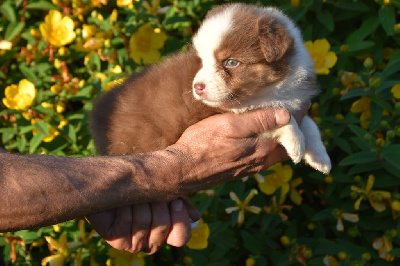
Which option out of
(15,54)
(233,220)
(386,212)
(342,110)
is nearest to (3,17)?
(15,54)

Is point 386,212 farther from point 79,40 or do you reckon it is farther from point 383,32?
point 79,40

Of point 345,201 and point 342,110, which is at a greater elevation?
point 342,110

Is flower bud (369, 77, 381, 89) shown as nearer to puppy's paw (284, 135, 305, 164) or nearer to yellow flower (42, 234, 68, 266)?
puppy's paw (284, 135, 305, 164)

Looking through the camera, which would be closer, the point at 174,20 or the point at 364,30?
the point at 174,20

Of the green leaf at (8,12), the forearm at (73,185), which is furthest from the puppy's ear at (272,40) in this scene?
the green leaf at (8,12)

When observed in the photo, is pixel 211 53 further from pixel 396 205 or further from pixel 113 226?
pixel 396 205

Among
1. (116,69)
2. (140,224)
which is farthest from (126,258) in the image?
(116,69)
